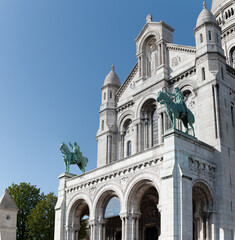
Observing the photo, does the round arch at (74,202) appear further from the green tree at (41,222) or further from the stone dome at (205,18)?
the stone dome at (205,18)

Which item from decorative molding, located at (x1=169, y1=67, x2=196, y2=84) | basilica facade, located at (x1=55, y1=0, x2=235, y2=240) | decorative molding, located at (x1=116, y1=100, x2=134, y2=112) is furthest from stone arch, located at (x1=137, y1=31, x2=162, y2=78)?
decorative molding, located at (x1=169, y1=67, x2=196, y2=84)

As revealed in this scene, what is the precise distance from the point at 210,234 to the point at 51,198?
2519 centimetres

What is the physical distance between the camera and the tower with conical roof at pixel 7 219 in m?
37.4

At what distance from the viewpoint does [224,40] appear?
48375mm

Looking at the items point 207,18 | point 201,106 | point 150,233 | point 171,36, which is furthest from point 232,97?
point 150,233

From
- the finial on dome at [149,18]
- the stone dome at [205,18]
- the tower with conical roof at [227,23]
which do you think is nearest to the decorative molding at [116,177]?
the stone dome at [205,18]

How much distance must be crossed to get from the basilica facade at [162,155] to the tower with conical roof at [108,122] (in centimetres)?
11

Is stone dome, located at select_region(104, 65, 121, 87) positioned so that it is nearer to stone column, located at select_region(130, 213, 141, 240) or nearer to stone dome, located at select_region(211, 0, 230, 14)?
stone column, located at select_region(130, 213, 141, 240)

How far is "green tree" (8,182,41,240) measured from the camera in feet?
152

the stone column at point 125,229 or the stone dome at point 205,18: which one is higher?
the stone dome at point 205,18

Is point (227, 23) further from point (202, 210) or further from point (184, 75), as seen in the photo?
point (202, 210)

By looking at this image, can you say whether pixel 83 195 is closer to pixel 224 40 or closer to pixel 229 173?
pixel 229 173

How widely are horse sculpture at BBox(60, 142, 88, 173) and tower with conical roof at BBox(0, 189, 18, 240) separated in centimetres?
723

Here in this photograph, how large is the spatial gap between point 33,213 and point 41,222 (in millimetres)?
1457
